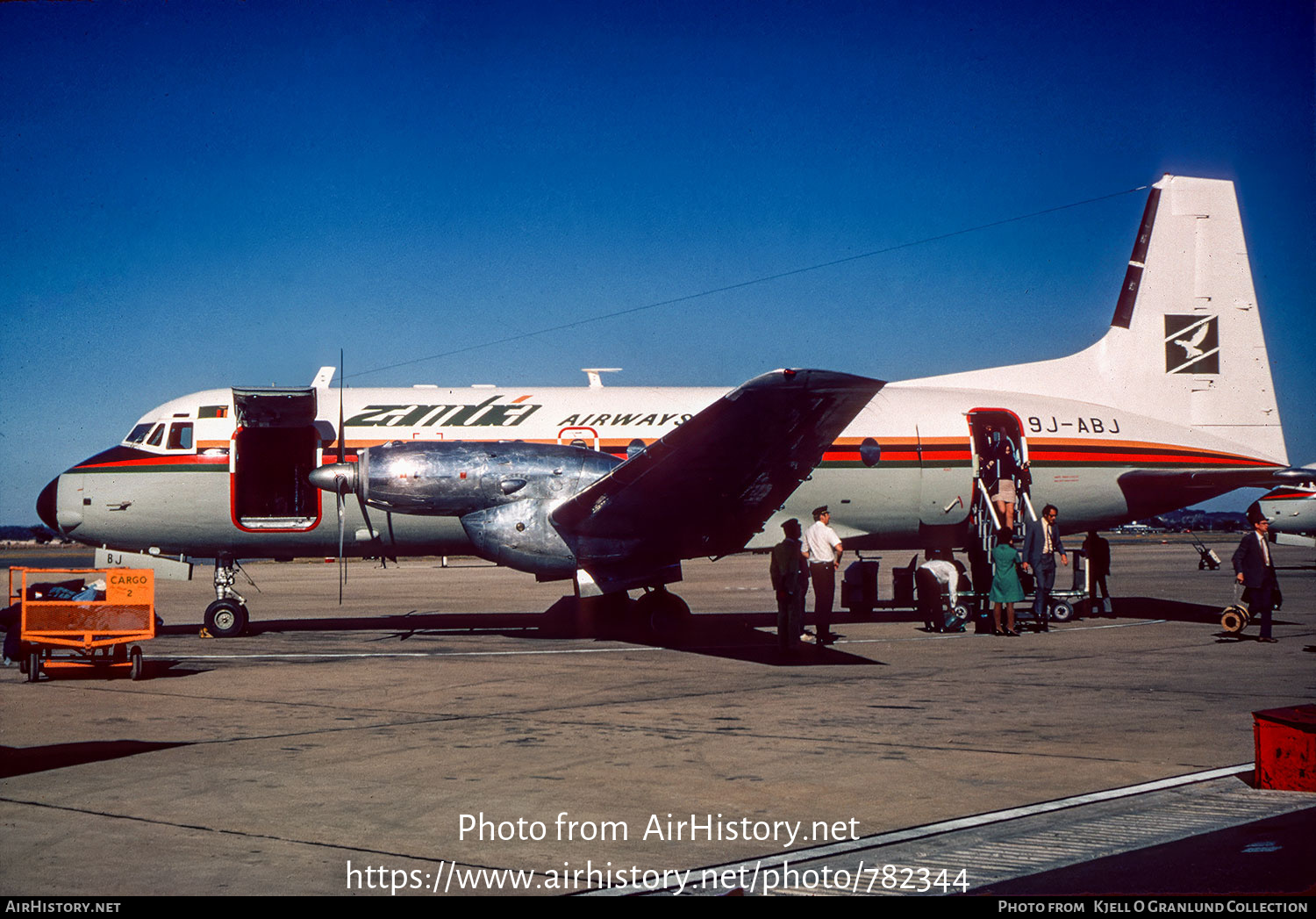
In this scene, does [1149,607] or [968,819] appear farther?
[1149,607]

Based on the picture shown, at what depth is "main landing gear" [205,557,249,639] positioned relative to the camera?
17.1 metres

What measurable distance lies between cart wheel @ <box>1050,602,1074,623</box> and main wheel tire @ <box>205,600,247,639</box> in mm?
13806

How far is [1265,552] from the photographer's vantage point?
1552 centimetres

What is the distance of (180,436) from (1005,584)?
13.2 metres

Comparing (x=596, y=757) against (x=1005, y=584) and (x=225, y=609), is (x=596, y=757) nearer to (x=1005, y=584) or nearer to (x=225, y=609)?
(x=1005, y=584)

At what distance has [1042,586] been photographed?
1764 centimetres

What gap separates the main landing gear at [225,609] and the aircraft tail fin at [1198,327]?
51.2 feet

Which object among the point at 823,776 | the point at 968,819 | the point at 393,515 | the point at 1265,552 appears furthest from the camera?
the point at 393,515

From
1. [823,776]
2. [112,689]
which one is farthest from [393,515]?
[823,776]

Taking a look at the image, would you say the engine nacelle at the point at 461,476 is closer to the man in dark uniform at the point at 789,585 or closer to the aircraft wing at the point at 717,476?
the aircraft wing at the point at 717,476

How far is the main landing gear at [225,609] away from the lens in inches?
675

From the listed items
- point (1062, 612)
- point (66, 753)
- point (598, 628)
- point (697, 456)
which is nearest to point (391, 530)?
point (598, 628)

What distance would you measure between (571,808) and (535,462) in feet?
32.1

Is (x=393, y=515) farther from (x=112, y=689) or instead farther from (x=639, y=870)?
(x=639, y=870)
